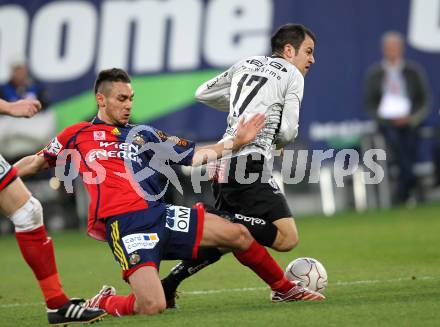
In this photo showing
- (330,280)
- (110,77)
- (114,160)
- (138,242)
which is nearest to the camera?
(138,242)

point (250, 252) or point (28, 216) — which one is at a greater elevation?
point (28, 216)

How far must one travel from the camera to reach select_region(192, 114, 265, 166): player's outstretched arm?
8.00m

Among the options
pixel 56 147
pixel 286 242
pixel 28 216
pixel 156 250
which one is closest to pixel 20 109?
pixel 28 216

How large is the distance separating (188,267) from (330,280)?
1.84 m

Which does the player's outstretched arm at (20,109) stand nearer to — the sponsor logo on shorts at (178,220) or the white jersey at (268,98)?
the sponsor logo on shorts at (178,220)

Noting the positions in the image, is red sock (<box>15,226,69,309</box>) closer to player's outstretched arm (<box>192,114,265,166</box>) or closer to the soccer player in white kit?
the soccer player in white kit

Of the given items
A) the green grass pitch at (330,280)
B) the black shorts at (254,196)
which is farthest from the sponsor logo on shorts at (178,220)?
the black shorts at (254,196)

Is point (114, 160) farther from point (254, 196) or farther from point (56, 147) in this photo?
point (254, 196)

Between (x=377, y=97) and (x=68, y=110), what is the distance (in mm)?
4782

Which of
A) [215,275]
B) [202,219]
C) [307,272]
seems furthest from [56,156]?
[215,275]

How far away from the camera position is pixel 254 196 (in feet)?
28.4

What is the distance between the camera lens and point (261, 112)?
28.6ft

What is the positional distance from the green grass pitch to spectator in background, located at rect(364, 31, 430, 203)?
2.83 feet

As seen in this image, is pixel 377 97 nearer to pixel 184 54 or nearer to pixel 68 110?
pixel 184 54
